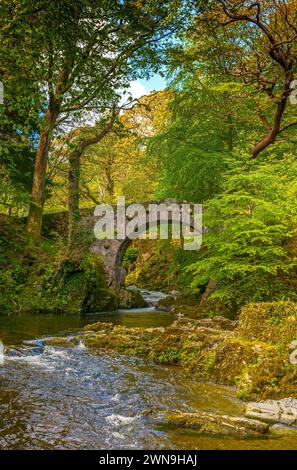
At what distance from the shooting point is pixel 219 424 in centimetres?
454

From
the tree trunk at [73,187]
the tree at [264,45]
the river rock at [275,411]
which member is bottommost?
the river rock at [275,411]

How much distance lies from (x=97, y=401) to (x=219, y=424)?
5.44 feet

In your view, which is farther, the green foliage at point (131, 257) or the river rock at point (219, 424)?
the green foliage at point (131, 257)

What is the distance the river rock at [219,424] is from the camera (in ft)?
14.4

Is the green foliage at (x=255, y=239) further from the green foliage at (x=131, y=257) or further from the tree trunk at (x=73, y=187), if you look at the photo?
the green foliage at (x=131, y=257)

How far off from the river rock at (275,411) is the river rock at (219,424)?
26 cm

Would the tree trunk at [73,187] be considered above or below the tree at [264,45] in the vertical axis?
below

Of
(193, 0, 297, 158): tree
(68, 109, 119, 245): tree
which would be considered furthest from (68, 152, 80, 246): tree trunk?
(193, 0, 297, 158): tree

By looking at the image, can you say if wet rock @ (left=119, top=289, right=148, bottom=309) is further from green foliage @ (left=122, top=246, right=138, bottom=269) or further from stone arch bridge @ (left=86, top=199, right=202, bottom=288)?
green foliage @ (left=122, top=246, right=138, bottom=269)

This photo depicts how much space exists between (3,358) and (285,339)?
15.1ft

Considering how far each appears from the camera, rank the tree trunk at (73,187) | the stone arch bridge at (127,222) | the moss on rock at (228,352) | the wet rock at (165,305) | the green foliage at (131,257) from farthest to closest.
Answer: the green foliage at (131,257), the stone arch bridge at (127,222), the tree trunk at (73,187), the wet rock at (165,305), the moss on rock at (228,352)

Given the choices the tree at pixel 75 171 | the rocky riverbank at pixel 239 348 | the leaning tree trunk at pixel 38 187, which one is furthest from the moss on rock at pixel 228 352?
the tree at pixel 75 171

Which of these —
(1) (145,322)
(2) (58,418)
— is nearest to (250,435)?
(2) (58,418)
